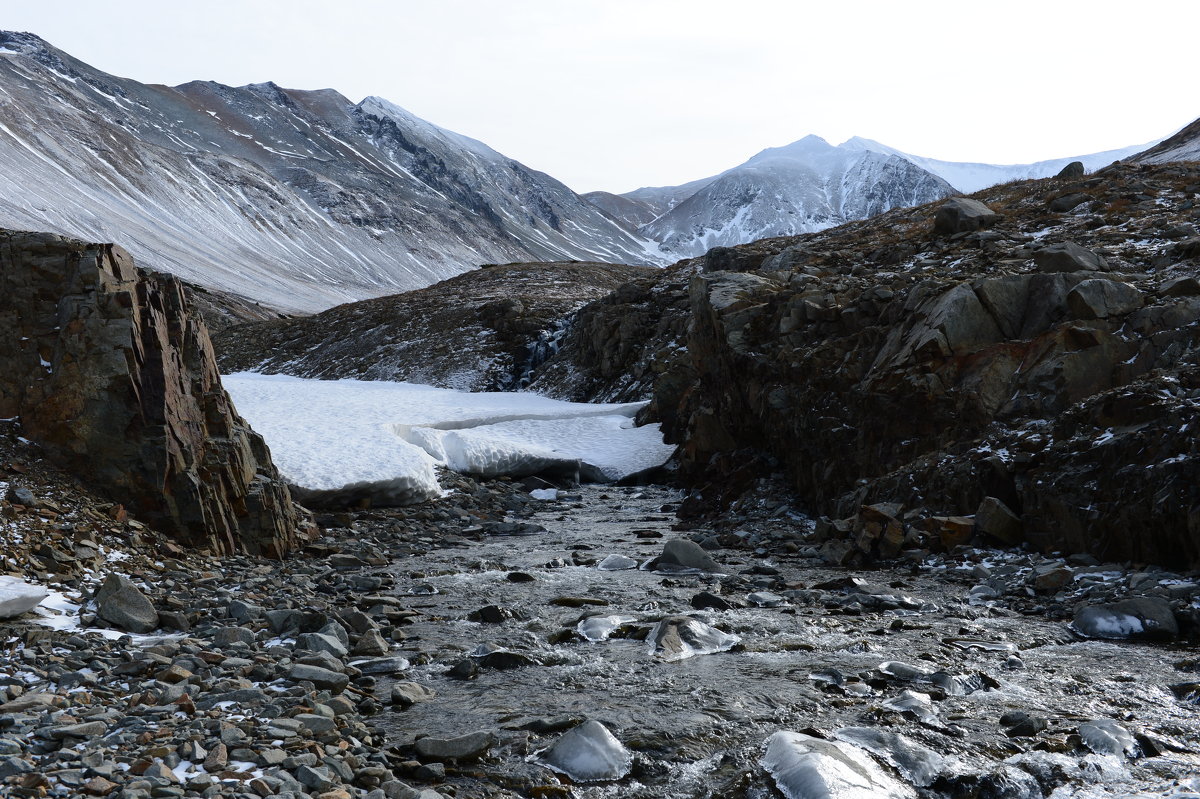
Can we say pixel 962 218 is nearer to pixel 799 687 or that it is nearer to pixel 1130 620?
pixel 1130 620

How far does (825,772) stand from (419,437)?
20396mm

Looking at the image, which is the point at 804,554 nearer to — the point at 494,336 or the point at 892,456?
the point at 892,456

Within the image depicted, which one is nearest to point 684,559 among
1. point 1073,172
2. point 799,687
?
point 799,687

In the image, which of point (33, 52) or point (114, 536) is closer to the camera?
point (114, 536)

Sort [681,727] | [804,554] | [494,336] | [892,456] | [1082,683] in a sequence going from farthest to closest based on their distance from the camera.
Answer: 1. [494,336]
2. [892,456]
3. [804,554]
4. [1082,683]
5. [681,727]

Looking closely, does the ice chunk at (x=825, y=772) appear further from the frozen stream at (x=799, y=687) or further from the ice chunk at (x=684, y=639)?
the ice chunk at (x=684, y=639)

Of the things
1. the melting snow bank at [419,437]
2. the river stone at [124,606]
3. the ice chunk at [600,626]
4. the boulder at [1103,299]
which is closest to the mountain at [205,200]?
the melting snow bank at [419,437]

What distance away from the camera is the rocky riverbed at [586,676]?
646cm

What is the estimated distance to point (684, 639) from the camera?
995cm

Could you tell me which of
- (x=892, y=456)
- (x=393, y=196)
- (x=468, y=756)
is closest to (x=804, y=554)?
(x=892, y=456)

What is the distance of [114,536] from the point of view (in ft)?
38.2

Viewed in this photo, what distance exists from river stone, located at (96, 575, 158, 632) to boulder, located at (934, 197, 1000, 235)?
23.3 meters

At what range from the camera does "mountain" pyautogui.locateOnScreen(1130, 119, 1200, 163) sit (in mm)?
36031

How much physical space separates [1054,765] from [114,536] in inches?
446
